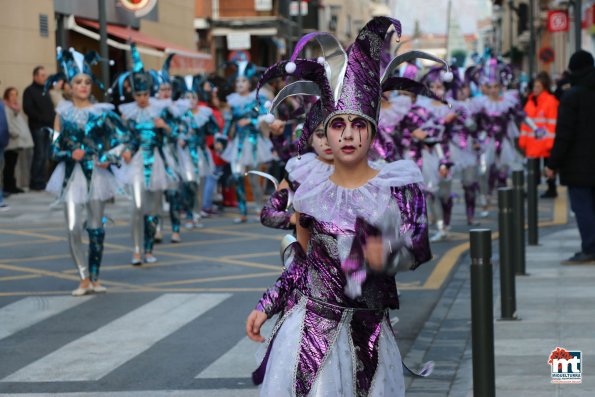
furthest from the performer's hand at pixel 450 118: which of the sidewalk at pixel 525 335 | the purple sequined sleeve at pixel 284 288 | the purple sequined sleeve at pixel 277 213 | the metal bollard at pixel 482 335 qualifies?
the purple sequined sleeve at pixel 284 288

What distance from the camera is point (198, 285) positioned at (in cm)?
1334

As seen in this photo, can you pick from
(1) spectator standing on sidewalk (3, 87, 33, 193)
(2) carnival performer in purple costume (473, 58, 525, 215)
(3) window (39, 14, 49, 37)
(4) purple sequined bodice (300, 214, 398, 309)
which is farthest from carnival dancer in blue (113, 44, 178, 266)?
(3) window (39, 14, 49, 37)

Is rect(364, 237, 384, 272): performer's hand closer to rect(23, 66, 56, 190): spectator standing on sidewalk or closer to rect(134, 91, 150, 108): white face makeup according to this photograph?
rect(134, 91, 150, 108): white face makeup

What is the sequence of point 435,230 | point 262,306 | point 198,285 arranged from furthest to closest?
point 435,230 → point 198,285 → point 262,306

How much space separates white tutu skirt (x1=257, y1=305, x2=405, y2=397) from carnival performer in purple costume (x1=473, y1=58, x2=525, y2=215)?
15350mm

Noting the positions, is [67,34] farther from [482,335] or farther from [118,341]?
[482,335]

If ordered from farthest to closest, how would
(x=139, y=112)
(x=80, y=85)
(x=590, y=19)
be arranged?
(x=590, y=19) < (x=139, y=112) < (x=80, y=85)

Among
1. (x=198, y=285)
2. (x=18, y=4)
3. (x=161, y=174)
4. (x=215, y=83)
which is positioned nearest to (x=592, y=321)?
(x=198, y=285)

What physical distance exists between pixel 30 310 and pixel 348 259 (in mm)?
7153

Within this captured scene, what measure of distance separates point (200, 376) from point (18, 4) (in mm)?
21177

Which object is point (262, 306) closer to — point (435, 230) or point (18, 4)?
point (435, 230)

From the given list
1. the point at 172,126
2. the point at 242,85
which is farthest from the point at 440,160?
the point at 242,85

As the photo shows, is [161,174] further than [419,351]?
Yes

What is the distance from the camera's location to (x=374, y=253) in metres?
5.01
